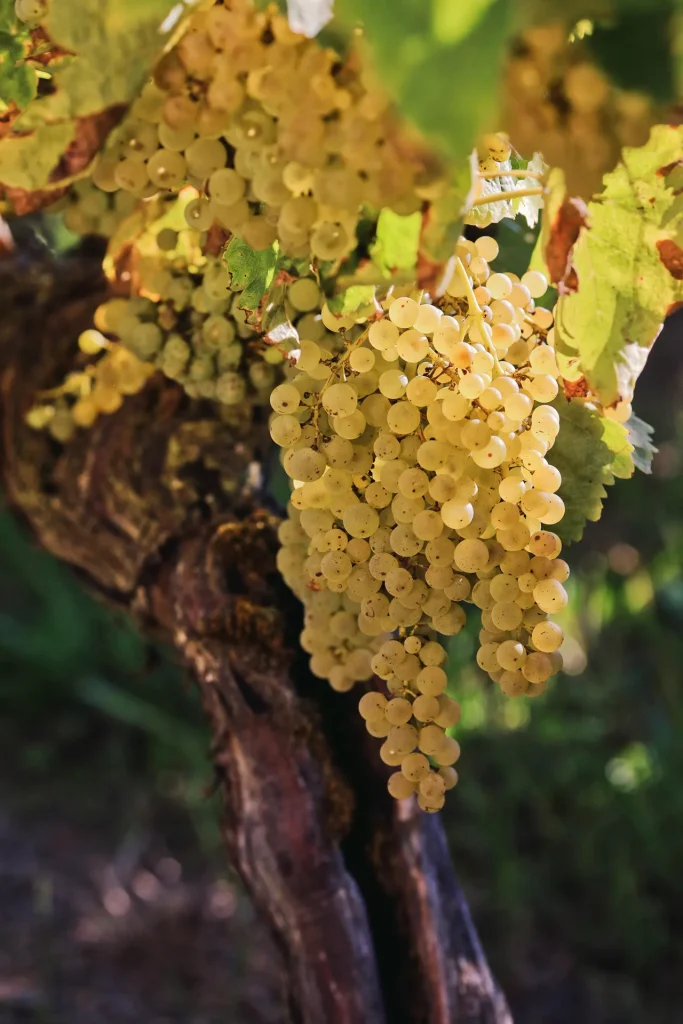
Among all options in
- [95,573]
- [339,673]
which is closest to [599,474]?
[339,673]

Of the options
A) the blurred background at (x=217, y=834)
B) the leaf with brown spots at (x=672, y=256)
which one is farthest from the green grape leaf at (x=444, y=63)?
the blurred background at (x=217, y=834)

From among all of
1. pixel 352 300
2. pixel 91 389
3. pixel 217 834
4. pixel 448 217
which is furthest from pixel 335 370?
pixel 217 834

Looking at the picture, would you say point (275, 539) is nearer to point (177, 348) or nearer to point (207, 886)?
point (177, 348)

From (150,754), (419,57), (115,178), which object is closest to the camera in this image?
(419,57)

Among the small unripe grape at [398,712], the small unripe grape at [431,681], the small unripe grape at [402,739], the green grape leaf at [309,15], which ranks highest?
the green grape leaf at [309,15]

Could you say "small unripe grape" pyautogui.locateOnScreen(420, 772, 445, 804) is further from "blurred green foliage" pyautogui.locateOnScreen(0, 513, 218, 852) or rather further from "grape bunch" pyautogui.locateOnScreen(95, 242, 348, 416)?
"blurred green foliage" pyautogui.locateOnScreen(0, 513, 218, 852)

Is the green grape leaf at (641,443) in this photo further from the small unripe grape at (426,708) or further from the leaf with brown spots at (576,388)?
the small unripe grape at (426,708)

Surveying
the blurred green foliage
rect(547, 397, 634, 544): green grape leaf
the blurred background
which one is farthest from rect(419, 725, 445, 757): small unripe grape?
the blurred green foliage
